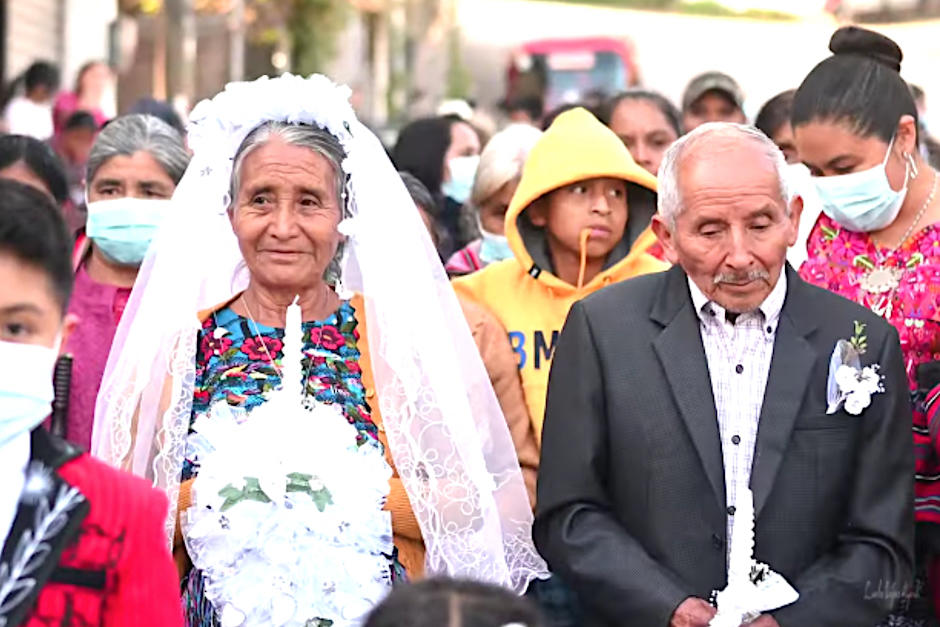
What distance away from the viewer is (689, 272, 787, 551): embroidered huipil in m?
4.20

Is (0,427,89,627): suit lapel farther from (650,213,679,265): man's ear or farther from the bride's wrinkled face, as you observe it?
(650,213,679,265): man's ear

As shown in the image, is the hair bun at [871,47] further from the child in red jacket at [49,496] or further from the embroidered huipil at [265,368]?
the child in red jacket at [49,496]

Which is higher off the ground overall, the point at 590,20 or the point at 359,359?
the point at 590,20

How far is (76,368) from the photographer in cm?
563

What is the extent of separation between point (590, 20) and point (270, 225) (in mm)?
35649

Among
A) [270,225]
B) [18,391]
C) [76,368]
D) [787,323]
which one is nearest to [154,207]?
[76,368]

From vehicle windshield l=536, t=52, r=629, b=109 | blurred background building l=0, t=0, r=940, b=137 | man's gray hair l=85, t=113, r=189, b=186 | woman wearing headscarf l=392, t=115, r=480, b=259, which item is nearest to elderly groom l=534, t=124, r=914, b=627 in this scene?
man's gray hair l=85, t=113, r=189, b=186

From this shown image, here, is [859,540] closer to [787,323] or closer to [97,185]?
[787,323]

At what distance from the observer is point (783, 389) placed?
422cm

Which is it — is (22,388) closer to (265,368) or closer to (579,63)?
(265,368)

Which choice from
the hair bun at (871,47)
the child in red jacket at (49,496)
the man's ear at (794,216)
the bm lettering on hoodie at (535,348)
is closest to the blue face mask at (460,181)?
the bm lettering on hoodie at (535,348)

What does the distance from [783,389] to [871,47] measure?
5.75 ft

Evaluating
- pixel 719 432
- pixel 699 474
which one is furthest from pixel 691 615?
pixel 719 432

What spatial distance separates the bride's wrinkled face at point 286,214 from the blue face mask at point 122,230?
1.48 metres
